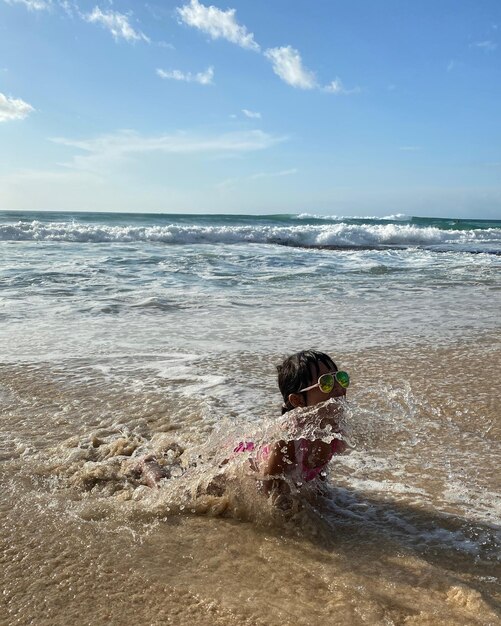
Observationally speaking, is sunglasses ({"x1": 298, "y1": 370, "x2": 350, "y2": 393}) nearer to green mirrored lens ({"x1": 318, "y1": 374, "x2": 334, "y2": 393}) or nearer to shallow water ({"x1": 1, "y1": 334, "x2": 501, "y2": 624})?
green mirrored lens ({"x1": 318, "y1": 374, "x2": 334, "y2": 393})

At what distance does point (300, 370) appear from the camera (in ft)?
7.88

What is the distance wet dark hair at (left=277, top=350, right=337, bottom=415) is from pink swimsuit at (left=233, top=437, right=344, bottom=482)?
160 millimetres

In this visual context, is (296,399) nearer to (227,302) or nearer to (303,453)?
(303,453)

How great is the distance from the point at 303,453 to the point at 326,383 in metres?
0.34

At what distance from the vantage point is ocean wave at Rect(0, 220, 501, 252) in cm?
2303

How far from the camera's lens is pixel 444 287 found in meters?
9.88

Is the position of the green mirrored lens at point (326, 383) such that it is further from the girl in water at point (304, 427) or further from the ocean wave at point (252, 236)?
the ocean wave at point (252, 236)

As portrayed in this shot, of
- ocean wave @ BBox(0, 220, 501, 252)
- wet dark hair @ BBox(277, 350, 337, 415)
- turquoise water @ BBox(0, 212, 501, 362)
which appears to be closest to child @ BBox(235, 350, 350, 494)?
wet dark hair @ BBox(277, 350, 337, 415)

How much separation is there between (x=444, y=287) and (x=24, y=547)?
884 centimetres

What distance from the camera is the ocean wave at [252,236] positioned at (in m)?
23.0

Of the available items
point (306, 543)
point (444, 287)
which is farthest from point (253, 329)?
point (444, 287)

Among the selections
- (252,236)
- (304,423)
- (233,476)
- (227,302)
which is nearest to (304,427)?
(304,423)

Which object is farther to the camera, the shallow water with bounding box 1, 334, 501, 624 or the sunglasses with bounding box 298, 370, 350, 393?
the sunglasses with bounding box 298, 370, 350, 393

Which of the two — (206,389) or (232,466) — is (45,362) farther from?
(232,466)
